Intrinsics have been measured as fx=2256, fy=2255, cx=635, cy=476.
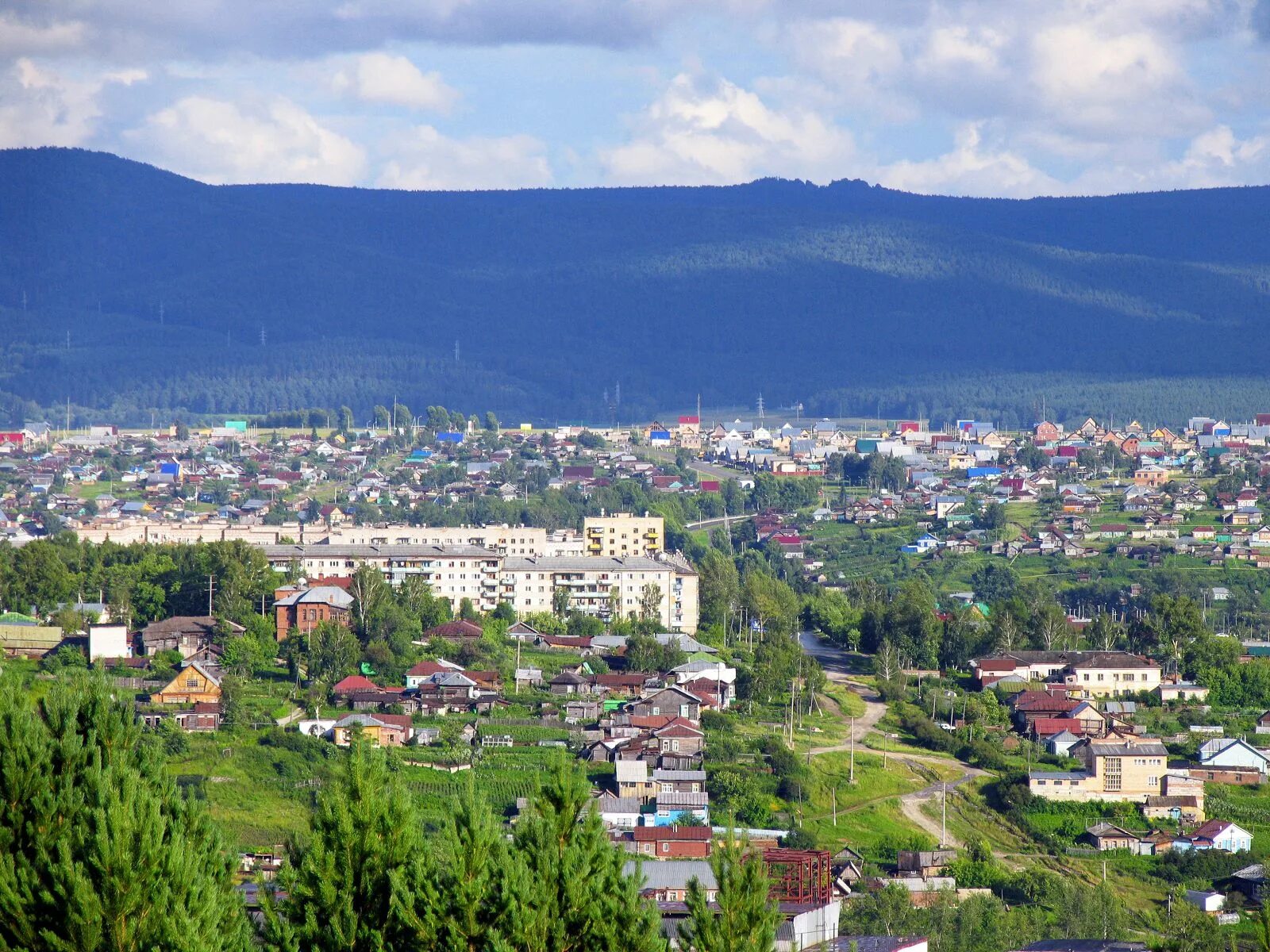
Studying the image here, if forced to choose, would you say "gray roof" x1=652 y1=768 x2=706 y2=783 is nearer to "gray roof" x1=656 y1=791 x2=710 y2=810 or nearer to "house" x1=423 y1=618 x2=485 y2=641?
"gray roof" x1=656 y1=791 x2=710 y2=810

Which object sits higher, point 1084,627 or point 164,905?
point 164,905

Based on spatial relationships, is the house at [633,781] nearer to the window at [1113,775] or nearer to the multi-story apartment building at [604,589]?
the window at [1113,775]

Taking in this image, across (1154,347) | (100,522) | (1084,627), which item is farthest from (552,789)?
(1154,347)

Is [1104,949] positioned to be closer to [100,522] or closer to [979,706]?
[979,706]

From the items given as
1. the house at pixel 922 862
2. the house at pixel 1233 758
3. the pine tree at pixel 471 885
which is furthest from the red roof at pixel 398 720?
the pine tree at pixel 471 885

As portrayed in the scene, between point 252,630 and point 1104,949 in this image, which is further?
point 252,630

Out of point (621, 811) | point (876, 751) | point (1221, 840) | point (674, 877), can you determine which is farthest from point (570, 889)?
point (876, 751)
